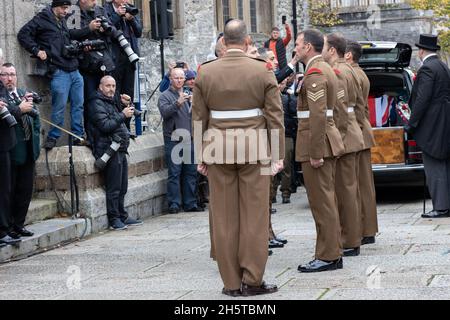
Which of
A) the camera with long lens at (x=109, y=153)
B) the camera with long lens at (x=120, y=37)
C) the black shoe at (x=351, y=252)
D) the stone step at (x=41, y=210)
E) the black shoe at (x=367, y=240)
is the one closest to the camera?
the black shoe at (x=351, y=252)

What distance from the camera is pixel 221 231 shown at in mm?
8672

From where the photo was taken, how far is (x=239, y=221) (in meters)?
8.74

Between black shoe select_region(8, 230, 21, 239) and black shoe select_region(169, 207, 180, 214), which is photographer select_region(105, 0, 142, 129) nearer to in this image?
black shoe select_region(169, 207, 180, 214)

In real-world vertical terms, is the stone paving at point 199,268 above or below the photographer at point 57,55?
below

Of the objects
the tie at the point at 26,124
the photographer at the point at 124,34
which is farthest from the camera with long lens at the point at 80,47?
the tie at the point at 26,124

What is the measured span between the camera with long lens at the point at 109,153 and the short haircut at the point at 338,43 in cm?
349

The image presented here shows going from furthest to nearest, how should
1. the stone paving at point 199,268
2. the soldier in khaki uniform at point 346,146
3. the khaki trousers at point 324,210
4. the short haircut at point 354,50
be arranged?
the short haircut at point 354,50 → the soldier in khaki uniform at point 346,146 → the khaki trousers at point 324,210 → the stone paving at point 199,268

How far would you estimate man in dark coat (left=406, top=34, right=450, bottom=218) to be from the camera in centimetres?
1372

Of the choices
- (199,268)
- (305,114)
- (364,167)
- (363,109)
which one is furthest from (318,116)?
(364,167)

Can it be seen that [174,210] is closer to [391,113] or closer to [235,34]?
[391,113]

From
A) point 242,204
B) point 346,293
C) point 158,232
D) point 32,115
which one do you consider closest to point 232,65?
point 242,204

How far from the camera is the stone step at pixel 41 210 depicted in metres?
12.6

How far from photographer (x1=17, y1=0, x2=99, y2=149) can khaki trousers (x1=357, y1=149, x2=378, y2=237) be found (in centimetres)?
374

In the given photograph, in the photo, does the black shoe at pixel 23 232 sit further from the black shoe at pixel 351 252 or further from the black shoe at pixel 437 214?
the black shoe at pixel 437 214
